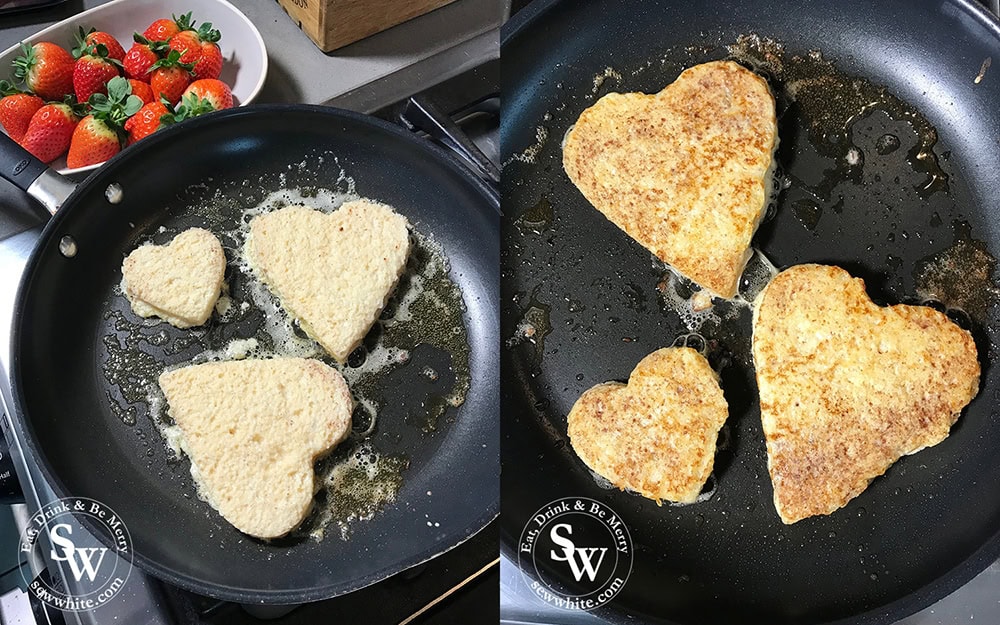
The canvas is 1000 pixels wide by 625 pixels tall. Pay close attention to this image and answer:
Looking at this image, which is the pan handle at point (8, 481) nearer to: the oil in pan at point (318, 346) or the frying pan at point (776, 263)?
the oil in pan at point (318, 346)

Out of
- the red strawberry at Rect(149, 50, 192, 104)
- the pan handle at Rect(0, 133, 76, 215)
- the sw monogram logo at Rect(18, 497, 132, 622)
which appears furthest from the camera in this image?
the red strawberry at Rect(149, 50, 192, 104)

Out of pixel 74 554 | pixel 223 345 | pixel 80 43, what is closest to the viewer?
pixel 74 554

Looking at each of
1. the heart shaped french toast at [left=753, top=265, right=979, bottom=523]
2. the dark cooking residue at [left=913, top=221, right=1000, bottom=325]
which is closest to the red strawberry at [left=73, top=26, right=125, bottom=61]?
the heart shaped french toast at [left=753, top=265, right=979, bottom=523]

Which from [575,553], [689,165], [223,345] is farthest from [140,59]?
[575,553]

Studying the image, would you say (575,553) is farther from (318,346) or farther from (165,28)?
(165,28)

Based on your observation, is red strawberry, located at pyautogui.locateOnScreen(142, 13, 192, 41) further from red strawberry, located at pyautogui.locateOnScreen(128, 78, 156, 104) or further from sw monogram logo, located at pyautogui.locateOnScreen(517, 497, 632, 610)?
sw monogram logo, located at pyautogui.locateOnScreen(517, 497, 632, 610)

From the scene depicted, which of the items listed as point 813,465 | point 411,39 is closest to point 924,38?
point 813,465

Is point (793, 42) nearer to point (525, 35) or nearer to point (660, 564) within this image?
point (525, 35)
